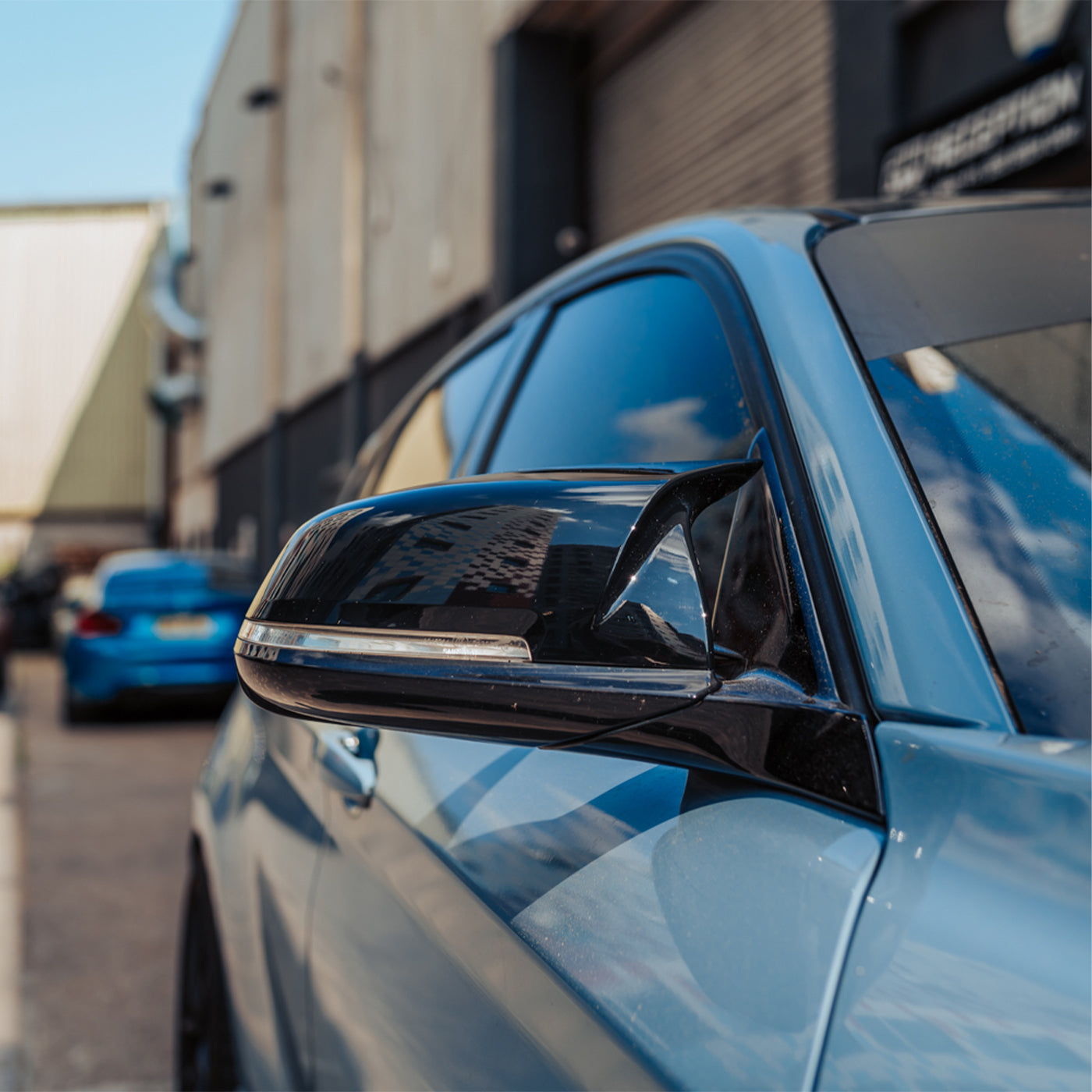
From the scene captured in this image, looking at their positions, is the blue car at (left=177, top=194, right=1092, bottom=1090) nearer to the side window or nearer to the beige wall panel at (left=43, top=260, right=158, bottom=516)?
the side window

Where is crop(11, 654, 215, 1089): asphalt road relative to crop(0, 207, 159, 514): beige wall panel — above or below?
below

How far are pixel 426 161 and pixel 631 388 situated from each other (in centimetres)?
1181

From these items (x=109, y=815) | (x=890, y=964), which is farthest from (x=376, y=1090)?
(x=109, y=815)

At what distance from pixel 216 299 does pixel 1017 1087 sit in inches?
1064

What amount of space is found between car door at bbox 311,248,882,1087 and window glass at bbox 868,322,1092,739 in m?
0.11

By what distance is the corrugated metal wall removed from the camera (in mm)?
6684

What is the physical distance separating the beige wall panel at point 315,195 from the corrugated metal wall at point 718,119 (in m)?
6.58

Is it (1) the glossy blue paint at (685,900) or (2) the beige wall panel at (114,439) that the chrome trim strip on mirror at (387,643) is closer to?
(1) the glossy blue paint at (685,900)

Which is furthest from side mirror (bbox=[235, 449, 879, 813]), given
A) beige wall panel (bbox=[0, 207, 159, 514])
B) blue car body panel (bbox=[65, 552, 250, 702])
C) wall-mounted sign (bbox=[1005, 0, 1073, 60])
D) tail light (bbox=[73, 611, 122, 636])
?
beige wall panel (bbox=[0, 207, 159, 514])

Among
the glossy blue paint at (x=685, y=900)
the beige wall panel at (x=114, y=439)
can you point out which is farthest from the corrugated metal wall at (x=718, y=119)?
the beige wall panel at (x=114, y=439)

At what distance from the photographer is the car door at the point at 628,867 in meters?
0.75

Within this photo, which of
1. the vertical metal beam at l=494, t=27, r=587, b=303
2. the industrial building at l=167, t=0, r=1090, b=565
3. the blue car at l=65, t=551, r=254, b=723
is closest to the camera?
the industrial building at l=167, t=0, r=1090, b=565

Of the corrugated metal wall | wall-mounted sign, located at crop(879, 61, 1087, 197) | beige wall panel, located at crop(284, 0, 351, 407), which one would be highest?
beige wall panel, located at crop(284, 0, 351, 407)

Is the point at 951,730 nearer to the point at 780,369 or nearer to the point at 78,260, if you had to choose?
the point at 780,369
